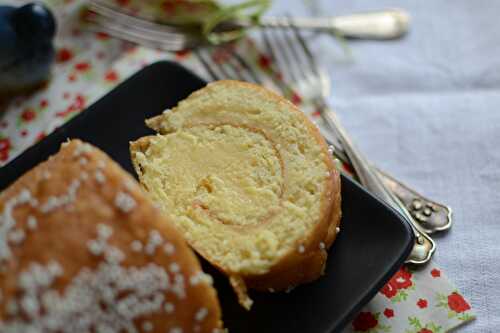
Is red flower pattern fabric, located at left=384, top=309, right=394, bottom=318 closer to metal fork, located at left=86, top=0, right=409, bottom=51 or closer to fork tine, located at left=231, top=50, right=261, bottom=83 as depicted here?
fork tine, located at left=231, top=50, right=261, bottom=83

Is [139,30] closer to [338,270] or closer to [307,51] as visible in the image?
[307,51]

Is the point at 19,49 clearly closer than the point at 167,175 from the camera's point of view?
No

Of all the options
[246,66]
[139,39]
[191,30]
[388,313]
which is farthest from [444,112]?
[139,39]

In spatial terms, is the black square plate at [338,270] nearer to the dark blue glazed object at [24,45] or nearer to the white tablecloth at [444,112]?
the white tablecloth at [444,112]

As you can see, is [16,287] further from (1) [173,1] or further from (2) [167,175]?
(1) [173,1]

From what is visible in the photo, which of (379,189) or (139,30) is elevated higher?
(139,30)

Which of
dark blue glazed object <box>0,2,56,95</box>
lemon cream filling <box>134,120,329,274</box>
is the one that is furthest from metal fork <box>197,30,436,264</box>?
dark blue glazed object <box>0,2,56,95</box>

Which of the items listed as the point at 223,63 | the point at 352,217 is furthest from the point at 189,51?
the point at 352,217
